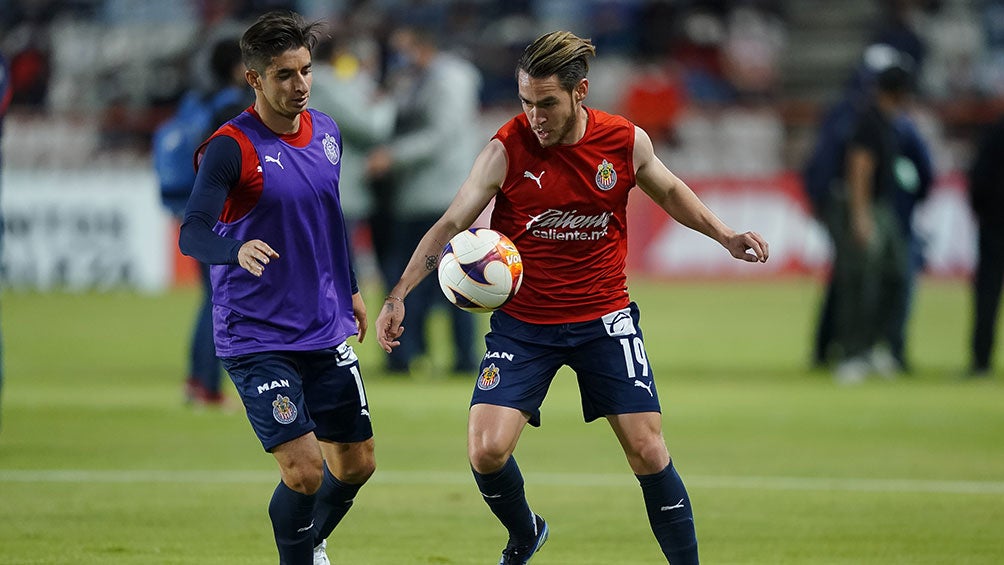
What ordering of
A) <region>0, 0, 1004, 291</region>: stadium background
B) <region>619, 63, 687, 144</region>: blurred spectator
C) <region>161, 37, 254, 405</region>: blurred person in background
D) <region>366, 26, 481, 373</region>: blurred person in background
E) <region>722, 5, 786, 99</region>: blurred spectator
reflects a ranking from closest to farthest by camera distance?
<region>161, 37, 254, 405</region>: blurred person in background
<region>366, 26, 481, 373</region>: blurred person in background
<region>0, 0, 1004, 291</region>: stadium background
<region>619, 63, 687, 144</region>: blurred spectator
<region>722, 5, 786, 99</region>: blurred spectator

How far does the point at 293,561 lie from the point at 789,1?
26.7 meters

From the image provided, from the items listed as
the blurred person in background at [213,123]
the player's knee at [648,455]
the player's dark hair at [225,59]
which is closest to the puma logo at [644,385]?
the player's knee at [648,455]

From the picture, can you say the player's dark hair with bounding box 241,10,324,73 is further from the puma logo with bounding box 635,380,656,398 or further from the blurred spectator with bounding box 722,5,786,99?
the blurred spectator with bounding box 722,5,786,99

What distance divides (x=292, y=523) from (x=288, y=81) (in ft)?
5.68

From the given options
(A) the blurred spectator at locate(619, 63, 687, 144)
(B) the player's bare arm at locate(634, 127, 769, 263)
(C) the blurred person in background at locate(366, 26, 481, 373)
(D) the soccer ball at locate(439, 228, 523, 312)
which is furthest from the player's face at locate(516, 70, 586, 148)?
(A) the blurred spectator at locate(619, 63, 687, 144)

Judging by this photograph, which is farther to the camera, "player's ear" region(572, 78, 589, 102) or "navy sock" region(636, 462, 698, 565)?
"player's ear" region(572, 78, 589, 102)

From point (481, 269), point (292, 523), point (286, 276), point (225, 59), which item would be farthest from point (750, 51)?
point (292, 523)

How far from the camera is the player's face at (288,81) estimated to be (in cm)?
633

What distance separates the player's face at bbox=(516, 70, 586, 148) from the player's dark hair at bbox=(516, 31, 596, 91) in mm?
26

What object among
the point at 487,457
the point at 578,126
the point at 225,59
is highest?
the point at 225,59

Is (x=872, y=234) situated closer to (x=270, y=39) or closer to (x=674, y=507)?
(x=674, y=507)

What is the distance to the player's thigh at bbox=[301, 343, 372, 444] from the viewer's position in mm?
6527

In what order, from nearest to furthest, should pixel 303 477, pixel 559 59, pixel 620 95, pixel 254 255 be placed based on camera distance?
pixel 254 255 < pixel 303 477 < pixel 559 59 < pixel 620 95

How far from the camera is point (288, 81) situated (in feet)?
20.8
